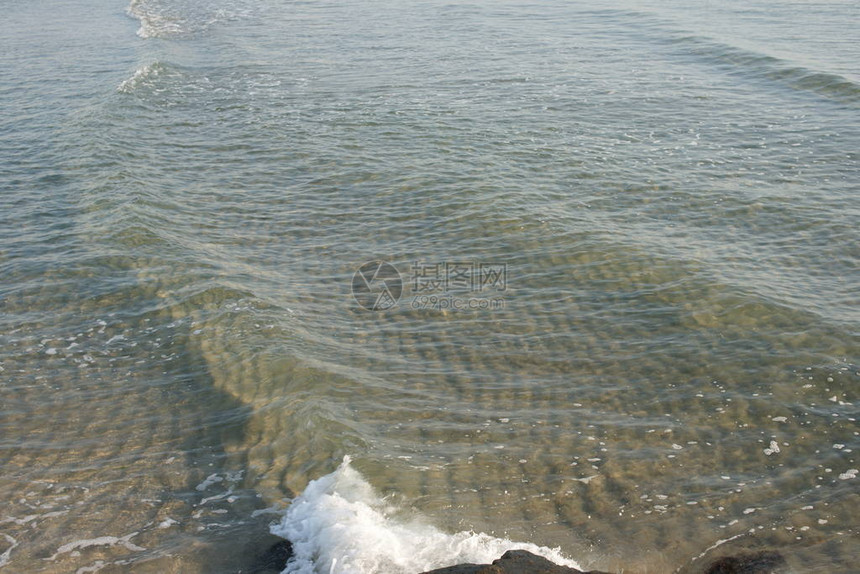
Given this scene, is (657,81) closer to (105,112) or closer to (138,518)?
(105,112)

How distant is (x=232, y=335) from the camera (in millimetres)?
10914

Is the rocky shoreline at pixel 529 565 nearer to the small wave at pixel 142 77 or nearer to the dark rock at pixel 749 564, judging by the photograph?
the dark rock at pixel 749 564

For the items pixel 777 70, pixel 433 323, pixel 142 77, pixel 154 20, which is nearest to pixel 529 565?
pixel 433 323

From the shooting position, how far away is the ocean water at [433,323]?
7.48m

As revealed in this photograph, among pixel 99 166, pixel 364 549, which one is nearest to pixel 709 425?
pixel 364 549

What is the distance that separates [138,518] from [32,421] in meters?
2.75

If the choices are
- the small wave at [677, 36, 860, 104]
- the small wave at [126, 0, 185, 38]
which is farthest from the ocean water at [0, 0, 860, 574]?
the small wave at [126, 0, 185, 38]

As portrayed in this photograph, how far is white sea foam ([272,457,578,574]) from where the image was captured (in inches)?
264

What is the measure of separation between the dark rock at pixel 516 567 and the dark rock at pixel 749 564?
175cm

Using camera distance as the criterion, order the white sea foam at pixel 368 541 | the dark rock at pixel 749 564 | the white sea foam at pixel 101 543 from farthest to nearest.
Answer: the white sea foam at pixel 101 543, the white sea foam at pixel 368 541, the dark rock at pixel 749 564

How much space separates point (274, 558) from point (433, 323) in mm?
5125

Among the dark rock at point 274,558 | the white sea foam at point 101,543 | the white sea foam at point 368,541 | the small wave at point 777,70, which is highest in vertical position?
the small wave at point 777,70

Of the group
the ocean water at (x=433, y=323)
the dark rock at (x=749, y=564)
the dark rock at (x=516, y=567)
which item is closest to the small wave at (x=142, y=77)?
the ocean water at (x=433, y=323)

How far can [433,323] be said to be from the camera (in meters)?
11.3
